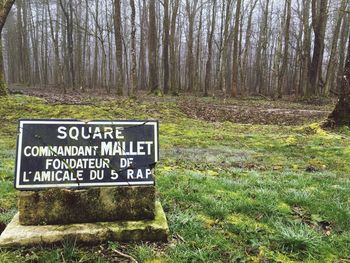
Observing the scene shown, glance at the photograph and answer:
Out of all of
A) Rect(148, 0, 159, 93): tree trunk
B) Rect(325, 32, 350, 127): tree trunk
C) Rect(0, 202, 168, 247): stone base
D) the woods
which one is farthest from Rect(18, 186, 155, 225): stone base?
Rect(148, 0, 159, 93): tree trunk

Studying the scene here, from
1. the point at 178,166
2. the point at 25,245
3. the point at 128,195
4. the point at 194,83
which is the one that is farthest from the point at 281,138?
the point at 194,83

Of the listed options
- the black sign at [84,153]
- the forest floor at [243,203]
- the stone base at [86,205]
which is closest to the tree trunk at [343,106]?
the forest floor at [243,203]

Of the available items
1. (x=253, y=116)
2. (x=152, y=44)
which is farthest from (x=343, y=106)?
(x=152, y=44)

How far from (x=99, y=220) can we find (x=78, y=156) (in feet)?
2.24

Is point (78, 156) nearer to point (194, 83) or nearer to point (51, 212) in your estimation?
point (51, 212)

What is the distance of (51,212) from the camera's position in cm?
339

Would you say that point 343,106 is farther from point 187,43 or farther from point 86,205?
point 187,43

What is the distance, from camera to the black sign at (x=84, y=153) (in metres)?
3.37

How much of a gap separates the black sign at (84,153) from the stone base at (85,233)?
0.40m

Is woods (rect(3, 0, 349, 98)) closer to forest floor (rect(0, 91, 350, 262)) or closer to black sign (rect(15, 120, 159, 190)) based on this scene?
forest floor (rect(0, 91, 350, 262))

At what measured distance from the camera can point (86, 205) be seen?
345cm

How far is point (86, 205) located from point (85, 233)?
29cm

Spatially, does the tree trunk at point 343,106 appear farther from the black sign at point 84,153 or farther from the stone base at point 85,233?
the stone base at point 85,233

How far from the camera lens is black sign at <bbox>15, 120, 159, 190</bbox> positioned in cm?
337
